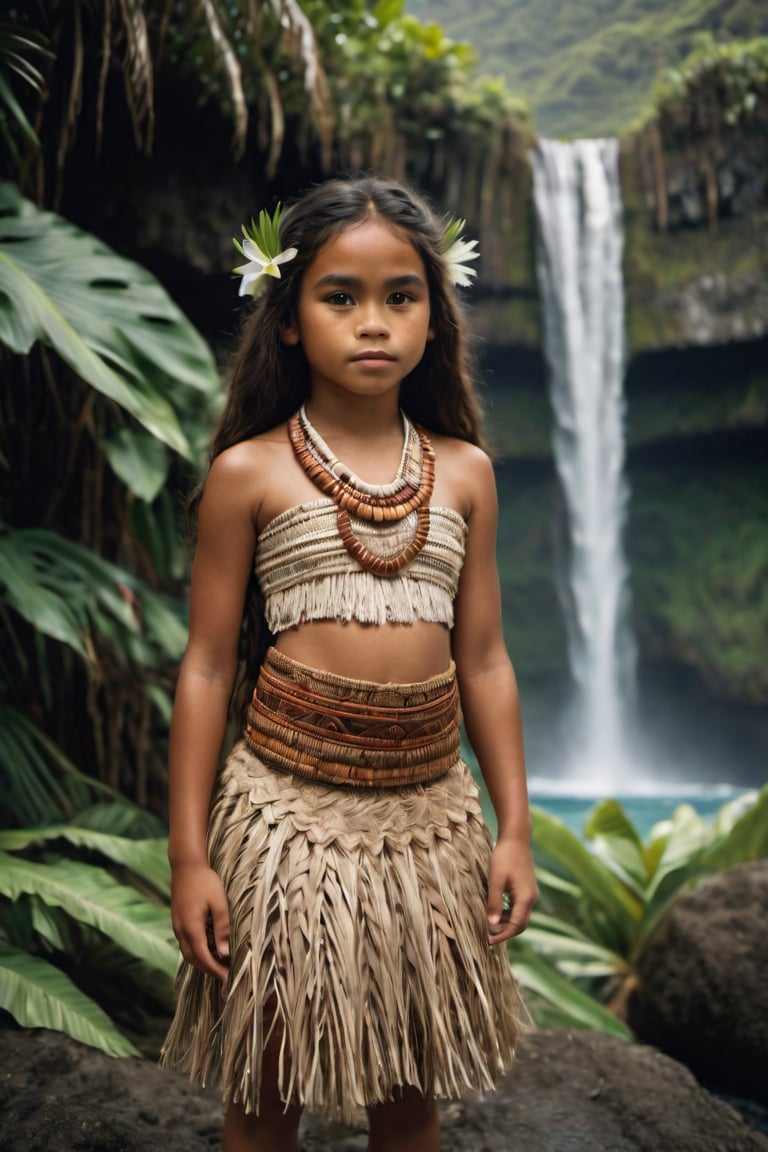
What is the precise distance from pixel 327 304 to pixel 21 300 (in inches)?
49.0

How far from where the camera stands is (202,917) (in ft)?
4.59

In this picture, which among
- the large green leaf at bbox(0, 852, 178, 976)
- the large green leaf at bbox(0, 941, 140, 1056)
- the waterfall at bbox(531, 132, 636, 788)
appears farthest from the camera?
the waterfall at bbox(531, 132, 636, 788)

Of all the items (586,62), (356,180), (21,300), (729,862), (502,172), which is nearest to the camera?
(356,180)

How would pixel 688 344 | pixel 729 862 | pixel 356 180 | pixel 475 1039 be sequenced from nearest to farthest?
pixel 475 1039, pixel 356 180, pixel 729 862, pixel 688 344

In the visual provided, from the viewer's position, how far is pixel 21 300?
247 centimetres

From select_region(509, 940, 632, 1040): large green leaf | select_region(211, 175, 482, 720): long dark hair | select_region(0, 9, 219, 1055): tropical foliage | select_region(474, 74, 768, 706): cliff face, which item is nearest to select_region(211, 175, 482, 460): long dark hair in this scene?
select_region(211, 175, 482, 720): long dark hair

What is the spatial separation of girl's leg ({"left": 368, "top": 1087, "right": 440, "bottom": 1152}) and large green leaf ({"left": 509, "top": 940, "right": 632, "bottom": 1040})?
57.6 inches

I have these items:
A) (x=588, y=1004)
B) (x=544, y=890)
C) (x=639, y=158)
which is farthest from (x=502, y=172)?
(x=588, y=1004)

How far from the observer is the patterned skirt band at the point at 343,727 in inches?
58.1

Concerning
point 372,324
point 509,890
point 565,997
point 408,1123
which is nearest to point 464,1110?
point 565,997

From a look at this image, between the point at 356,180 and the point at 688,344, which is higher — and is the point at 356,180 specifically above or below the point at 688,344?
below

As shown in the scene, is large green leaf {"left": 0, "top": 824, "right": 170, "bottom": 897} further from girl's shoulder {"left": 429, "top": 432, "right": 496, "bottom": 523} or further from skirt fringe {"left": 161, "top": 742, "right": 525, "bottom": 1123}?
girl's shoulder {"left": 429, "top": 432, "right": 496, "bottom": 523}

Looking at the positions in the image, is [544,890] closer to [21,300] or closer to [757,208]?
[21,300]

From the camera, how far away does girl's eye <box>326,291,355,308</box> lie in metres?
1.50
